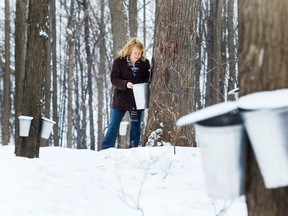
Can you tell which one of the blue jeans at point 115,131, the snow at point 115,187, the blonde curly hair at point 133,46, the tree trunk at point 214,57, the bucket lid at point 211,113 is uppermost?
the tree trunk at point 214,57

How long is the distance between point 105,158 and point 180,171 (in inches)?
49.2

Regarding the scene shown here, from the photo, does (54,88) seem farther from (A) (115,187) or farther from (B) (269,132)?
(B) (269,132)

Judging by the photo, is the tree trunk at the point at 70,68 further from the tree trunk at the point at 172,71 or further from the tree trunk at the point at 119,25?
the tree trunk at the point at 172,71

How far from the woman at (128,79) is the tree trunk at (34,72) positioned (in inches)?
36.1

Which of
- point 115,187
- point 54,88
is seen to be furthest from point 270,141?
point 54,88

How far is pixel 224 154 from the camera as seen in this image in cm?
173

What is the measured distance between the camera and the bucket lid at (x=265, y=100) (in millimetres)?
1604

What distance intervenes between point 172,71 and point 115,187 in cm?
184

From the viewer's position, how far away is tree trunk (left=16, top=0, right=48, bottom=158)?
5562 mm

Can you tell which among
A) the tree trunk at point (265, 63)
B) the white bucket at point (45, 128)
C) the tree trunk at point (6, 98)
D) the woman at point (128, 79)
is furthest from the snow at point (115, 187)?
the tree trunk at point (6, 98)

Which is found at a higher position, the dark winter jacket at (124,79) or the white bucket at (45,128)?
the dark winter jacket at (124,79)

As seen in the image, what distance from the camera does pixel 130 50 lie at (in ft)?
19.2

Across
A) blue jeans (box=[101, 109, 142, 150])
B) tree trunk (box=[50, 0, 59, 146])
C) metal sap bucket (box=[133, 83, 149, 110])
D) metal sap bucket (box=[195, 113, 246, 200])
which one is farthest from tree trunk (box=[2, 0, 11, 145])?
metal sap bucket (box=[195, 113, 246, 200])

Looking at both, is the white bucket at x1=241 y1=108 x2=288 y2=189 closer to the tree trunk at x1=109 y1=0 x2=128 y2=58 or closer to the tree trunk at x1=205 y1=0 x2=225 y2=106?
the tree trunk at x1=205 y1=0 x2=225 y2=106
